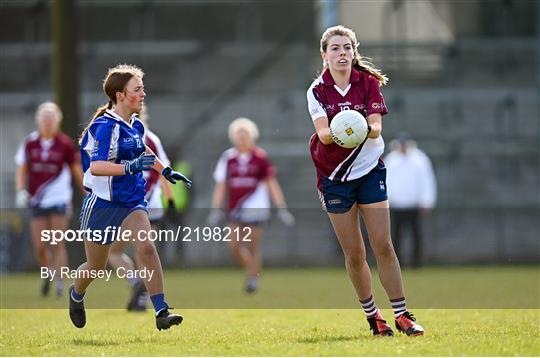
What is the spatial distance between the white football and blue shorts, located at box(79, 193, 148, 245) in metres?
1.68

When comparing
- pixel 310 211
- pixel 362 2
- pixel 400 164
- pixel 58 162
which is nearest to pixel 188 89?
pixel 362 2

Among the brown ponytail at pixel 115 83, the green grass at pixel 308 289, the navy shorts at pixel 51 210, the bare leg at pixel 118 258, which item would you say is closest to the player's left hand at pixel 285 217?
the green grass at pixel 308 289

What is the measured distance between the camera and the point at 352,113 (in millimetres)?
8180

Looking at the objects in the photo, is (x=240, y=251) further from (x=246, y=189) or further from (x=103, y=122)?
(x=103, y=122)

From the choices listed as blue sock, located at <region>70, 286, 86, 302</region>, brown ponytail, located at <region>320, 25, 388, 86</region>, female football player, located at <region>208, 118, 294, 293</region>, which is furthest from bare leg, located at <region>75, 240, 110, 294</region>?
female football player, located at <region>208, 118, 294, 293</region>

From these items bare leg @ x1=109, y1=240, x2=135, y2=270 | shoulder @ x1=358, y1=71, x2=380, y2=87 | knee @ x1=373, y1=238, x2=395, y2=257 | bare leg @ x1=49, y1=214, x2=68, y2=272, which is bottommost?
bare leg @ x1=49, y1=214, x2=68, y2=272

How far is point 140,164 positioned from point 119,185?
0.54 m

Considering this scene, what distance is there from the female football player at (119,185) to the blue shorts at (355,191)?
1.01m

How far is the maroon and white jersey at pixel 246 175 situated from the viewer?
16.2 metres

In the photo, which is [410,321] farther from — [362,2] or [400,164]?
[362,2]

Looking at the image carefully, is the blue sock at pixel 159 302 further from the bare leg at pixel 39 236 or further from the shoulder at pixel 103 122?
the bare leg at pixel 39 236

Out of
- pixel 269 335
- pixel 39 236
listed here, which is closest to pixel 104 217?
pixel 269 335

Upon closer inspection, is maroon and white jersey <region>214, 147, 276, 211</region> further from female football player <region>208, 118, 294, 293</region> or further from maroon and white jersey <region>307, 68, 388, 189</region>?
maroon and white jersey <region>307, 68, 388, 189</region>

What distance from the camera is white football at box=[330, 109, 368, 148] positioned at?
8117mm
